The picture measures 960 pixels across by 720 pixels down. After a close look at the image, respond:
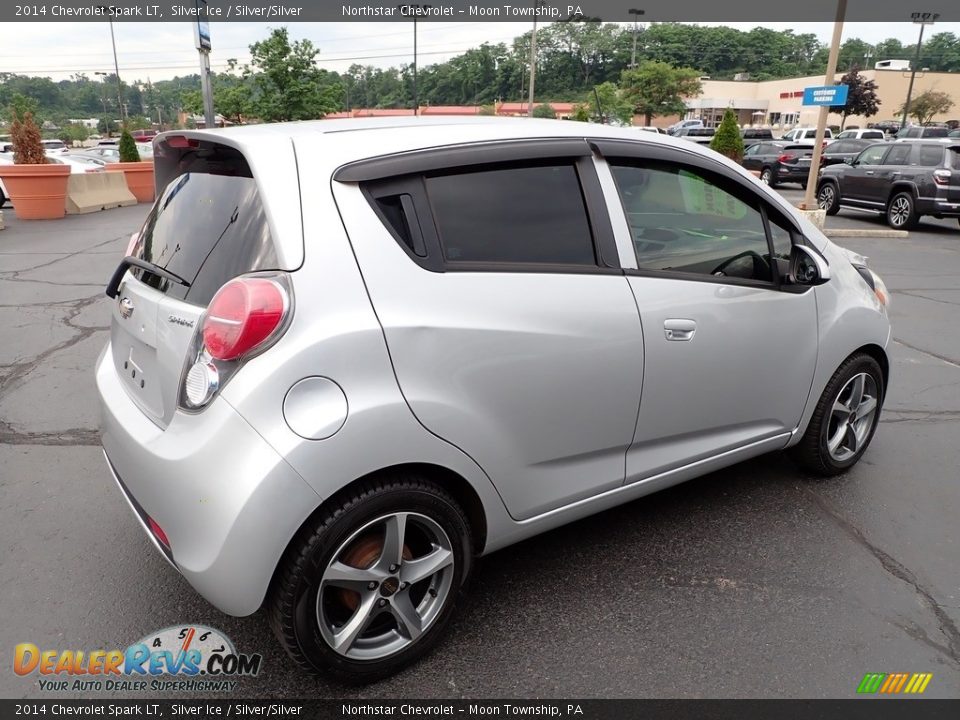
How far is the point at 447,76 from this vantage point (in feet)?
342

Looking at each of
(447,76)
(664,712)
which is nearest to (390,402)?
(664,712)

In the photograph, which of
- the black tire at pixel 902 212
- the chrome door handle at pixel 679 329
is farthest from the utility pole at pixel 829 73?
the chrome door handle at pixel 679 329

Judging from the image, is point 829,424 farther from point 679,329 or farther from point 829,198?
point 829,198

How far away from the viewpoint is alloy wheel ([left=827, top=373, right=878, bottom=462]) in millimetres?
3602

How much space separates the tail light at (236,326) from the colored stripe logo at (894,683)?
224 centimetres

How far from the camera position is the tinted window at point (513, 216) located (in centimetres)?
228

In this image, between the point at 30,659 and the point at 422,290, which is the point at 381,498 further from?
the point at 30,659

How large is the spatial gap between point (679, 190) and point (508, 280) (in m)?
1.12

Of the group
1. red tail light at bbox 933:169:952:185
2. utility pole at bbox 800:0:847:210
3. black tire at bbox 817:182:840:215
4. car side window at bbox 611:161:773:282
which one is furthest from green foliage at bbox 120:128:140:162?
car side window at bbox 611:161:773:282

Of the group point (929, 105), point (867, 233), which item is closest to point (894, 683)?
point (867, 233)

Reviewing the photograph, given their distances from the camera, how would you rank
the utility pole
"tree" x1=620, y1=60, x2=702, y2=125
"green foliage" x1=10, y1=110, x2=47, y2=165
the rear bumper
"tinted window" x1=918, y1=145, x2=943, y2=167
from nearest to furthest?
the rear bumper < the utility pole < "green foliage" x1=10, y1=110, x2=47, y2=165 < "tinted window" x1=918, y1=145, x2=943, y2=167 < "tree" x1=620, y1=60, x2=702, y2=125

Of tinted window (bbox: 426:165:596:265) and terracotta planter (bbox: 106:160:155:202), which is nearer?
tinted window (bbox: 426:165:596:265)

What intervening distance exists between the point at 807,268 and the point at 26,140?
51.3ft

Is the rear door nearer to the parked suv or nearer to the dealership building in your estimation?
the parked suv
